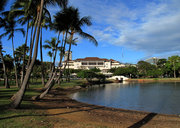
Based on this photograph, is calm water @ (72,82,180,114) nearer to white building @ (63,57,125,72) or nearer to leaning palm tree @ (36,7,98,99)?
leaning palm tree @ (36,7,98,99)

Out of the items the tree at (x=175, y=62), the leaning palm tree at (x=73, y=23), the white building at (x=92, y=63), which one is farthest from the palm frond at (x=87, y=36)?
the white building at (x=92, y=63)

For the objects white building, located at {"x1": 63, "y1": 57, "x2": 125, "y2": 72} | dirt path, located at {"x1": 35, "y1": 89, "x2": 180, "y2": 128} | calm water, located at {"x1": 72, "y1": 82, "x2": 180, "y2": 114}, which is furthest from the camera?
white building, located at {"x1": 63, "y1": 57, "x2": 125, "y2": 72}

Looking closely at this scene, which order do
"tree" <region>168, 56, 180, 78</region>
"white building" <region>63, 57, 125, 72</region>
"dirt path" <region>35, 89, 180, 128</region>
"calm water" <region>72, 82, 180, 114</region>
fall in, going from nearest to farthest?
"dirt path" <region>35, 89, 180, 128</region> → "calm water" <region>72, 82, 180, 114</region> → "tree" <region>168, 56, 180, 78</region> → "white building" <region>63, 57, 125, 72</region>

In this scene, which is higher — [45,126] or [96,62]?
[96,62]

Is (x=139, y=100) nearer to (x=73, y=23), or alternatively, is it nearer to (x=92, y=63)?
(x=73, y=23)

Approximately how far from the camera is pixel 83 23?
17844 mm

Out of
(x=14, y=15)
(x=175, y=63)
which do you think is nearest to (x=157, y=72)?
(x=175, y=63)

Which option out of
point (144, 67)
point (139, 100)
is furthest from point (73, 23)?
point (144, 67)

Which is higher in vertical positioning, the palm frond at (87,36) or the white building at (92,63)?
the white building at (92,63)

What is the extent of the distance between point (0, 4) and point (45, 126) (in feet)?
44.9

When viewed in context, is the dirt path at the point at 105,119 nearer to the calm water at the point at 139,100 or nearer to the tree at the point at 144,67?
the calm water at the point at 139,100

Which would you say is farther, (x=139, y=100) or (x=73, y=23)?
(x=139, y=100)

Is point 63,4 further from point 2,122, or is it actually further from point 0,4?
point 2,122

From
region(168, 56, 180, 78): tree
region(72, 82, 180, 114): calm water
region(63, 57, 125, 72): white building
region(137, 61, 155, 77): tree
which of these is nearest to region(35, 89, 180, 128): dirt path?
region(72, 82, 180, 114): calm water
